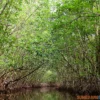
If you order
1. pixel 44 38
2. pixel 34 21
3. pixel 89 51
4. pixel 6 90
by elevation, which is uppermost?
pixel 34 21

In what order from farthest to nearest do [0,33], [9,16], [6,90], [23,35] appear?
[6,90]
[23,35]
[9,16]
[0,33]

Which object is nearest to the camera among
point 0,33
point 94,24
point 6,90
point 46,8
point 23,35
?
point 0,33

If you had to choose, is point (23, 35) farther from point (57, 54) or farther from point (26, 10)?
point (57, 54)

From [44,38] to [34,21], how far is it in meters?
1.78

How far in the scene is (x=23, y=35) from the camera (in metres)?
19.3

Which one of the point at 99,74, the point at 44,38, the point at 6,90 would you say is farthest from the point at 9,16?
the point at 6,90

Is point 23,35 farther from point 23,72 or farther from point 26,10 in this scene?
point 23,72

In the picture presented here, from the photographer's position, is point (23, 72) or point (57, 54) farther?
point (23, 72)

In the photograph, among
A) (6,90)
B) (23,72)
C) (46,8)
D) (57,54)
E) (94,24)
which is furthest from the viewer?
(23,72)

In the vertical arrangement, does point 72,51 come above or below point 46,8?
below

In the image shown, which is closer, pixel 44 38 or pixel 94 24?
pixel 94 24

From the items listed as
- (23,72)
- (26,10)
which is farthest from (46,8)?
(23,72)

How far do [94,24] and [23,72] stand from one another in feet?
45.5

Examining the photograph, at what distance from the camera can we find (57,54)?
918 inches
